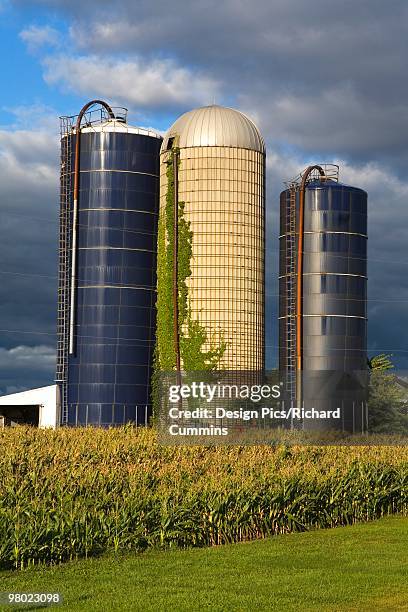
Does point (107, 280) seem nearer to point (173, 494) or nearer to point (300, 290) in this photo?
point (300, 290)

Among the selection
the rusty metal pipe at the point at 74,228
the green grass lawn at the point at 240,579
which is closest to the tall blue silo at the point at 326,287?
the rusty metal pipe at the point at 74,228

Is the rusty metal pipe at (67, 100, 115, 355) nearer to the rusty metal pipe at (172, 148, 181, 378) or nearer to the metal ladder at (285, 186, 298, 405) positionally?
the rusty metal pipe at (172, 148, 181, 378)

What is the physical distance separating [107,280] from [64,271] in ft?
10.8

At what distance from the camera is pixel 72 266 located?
2544 inches

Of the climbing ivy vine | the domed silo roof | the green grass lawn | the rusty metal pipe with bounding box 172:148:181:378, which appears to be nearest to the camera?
the green grass lawn

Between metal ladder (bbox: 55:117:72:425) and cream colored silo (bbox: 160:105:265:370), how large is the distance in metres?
6.86

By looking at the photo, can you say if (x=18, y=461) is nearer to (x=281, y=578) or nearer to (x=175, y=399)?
(x=281, y=578)

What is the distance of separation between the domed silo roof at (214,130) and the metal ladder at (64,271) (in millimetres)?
6803

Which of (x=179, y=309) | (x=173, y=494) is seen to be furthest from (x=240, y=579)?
(x=179, y=309)

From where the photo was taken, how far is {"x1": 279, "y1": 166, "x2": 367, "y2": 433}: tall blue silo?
205 feet

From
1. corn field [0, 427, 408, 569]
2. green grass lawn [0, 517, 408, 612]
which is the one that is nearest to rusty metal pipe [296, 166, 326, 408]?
corn field [0, 427, 408, 569]

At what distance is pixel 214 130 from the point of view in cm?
6341

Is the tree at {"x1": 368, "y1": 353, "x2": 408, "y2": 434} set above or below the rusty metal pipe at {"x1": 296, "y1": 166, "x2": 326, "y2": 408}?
below

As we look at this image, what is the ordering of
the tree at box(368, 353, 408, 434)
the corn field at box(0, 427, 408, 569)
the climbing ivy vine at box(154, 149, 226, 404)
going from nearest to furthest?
the corn field at box(0, 427, 408, 569) → the tree at box(368, 353, 408, 434) → the climbing ivy vine at box(154, 149, 226, 404)
